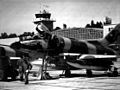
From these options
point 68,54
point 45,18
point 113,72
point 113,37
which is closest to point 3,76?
point 68,54

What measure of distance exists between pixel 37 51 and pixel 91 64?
4166 mm

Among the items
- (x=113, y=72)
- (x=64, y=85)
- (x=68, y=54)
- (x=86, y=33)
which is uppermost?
(x=86, y=33)

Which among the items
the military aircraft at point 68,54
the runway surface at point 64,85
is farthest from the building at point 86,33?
the runway surface at point 64,85

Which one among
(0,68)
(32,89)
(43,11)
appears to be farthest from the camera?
(43,11)

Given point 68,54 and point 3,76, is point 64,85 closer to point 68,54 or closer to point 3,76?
point 3,76

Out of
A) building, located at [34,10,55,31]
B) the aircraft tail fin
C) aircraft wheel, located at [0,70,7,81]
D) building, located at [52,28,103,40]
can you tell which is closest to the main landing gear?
the aircraft tail fin

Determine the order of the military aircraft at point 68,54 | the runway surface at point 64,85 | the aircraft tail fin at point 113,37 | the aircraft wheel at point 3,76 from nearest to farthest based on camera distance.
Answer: the runway surface at point 64,85 → the aircraft wheel at point 3,76 → the military aircraft at point 68,54 → the aircraft tail fin at point 113,37

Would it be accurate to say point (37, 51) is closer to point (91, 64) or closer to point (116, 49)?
point (91, 64)

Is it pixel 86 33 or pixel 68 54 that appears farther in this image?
pixel 86 33

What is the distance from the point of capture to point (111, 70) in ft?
63.3

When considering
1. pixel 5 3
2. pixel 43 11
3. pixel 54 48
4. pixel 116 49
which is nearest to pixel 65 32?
pixel 43 11

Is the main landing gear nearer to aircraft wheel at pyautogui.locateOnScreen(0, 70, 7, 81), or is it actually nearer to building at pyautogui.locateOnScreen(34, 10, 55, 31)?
aircraft wheel at pyautogui.locateOnScreen(0, 70, 7, 81)

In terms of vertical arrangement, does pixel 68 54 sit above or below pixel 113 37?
below

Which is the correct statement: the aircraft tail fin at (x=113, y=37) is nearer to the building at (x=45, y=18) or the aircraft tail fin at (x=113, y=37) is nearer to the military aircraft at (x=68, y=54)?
the military aircraft at (x=68, y=54)
